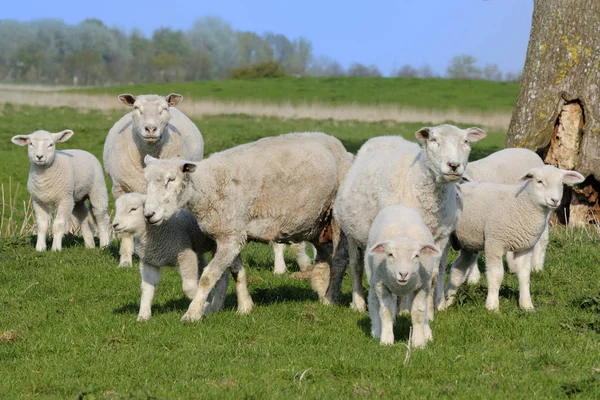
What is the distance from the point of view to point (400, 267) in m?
6.85

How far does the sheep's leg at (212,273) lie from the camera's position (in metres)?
8.31

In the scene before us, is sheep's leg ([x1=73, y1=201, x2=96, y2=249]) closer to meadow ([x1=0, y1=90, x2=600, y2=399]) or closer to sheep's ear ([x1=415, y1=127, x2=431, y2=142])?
meadow ([x1=0, y1=90, x2=600, y2=399])

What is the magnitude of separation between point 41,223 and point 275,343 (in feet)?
21.8

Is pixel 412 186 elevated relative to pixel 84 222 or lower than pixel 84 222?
elevated

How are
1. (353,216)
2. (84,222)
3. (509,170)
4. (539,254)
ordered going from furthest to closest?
(84,222)
(509,170)
(539,254)
(353,216)

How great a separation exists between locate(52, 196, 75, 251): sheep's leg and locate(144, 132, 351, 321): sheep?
15.4 feet

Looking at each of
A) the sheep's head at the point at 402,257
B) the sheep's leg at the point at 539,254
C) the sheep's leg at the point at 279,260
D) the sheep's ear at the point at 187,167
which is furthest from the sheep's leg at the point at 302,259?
the sheep's head at the point at 402,257

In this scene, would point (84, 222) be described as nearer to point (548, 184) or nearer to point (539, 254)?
point (539, 254)

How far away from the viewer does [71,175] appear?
1336cm

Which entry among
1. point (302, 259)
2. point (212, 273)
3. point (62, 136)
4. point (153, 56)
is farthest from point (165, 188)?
point (153, 56)

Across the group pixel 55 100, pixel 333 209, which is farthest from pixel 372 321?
pixel 55 100

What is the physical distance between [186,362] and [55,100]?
4043 centimetres

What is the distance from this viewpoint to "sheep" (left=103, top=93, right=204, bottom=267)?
10.8 meters

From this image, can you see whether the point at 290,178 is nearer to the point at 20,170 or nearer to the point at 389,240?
the point at 389,240
